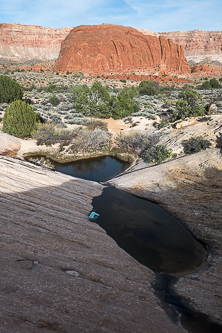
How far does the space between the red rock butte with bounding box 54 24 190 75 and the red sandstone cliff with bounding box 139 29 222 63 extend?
5350cm

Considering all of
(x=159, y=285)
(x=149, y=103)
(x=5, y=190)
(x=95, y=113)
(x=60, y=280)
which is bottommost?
(x=159, y=285)

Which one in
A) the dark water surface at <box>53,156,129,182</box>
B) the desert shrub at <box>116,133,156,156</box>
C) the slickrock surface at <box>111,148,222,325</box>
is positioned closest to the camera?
the slickrock surface at <box>111,148,222,325</box>

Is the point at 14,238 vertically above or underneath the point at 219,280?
above

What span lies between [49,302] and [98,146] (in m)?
25.8

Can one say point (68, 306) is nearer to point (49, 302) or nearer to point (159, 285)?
point (49, 302)

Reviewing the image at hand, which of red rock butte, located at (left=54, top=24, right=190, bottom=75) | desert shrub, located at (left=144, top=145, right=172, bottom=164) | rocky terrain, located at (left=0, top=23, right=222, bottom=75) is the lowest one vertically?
desert shrub, located at (left=144, top=145, right=172, bottom=164)

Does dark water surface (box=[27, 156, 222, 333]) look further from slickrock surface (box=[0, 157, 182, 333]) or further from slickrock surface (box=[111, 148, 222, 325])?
slickrock surface (box=[0, 157, 182, 333])

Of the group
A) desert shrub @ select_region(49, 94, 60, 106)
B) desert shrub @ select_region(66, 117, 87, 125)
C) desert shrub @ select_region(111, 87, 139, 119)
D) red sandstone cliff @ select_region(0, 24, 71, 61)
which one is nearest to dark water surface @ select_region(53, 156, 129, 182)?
desert shrub @ select_region(66, 117, 87, 125)

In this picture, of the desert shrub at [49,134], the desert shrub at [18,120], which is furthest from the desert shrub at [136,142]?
the desert shrub at [18,120]

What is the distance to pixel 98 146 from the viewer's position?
31047 millimetres

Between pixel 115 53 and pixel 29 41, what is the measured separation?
107 meters

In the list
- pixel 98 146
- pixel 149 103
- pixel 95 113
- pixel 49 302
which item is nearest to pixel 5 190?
pixel 49 302

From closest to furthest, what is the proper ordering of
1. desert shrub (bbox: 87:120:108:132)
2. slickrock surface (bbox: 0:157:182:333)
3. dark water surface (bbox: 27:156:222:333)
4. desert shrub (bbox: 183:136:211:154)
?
slickrock surface (bbox: 0:157:182:333) → dark water surface (bbox: 27:156:222:333) → desert shrub (bbox: 183:136:211:154) → desert shrub (bbox: 87:120:108:132)

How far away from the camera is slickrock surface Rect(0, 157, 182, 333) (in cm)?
573
